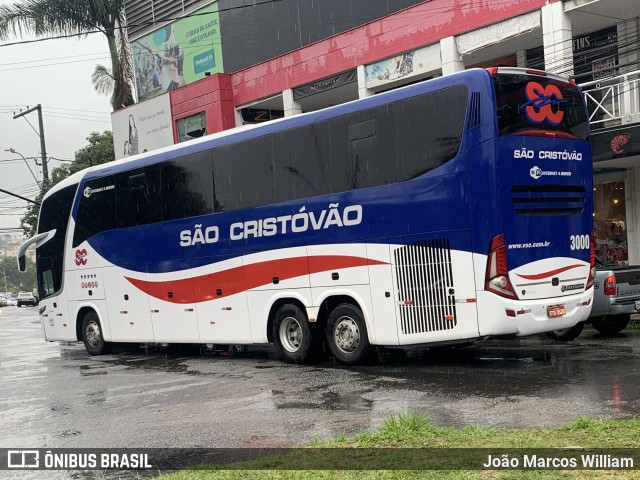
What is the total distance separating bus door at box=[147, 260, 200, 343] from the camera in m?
15.7

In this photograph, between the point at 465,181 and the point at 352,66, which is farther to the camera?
the point at 352,66

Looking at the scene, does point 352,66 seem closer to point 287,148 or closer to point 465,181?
point 287,148

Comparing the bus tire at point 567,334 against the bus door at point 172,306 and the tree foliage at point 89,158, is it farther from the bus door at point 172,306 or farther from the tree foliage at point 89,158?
the tree foliage at point 89,158

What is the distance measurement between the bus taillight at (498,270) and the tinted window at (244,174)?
427cm

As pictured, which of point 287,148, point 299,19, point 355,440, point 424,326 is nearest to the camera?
point 355,440

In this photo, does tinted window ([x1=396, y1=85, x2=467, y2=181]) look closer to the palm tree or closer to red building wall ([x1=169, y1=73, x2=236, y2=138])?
red building wall ([x1=169, y1=73, x2=236, y2=138])

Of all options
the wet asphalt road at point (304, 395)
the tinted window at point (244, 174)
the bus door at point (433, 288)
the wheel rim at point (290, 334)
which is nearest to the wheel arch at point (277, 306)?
the wheel rim at point (290, 334)

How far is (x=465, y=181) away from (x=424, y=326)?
2162 millimetres

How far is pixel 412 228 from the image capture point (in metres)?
11.9

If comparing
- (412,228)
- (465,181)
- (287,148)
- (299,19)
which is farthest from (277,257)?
(299,19)

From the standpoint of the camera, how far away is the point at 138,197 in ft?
54.4

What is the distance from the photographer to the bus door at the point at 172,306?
15.7 meters

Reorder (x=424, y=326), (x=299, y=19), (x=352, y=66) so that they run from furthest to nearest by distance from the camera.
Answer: (x=299, y=19)
(x=352, y=66)
(x=424, y=326)

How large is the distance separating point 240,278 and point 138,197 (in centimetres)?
333
